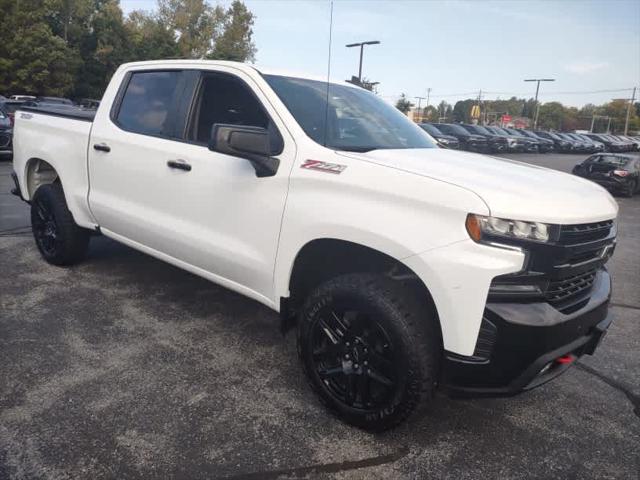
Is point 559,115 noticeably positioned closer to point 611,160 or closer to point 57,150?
point 611,160

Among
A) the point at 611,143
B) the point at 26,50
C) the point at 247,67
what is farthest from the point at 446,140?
the point at 611,143

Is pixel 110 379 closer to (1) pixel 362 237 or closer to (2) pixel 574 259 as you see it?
(1) pixel 362 237

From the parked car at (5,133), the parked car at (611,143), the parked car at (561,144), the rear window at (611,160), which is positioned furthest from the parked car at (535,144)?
the parked car at (5,133)

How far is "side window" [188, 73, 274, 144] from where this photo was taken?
10.9 ft

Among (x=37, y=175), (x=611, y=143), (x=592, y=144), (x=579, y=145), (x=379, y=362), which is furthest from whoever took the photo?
(x=611, y=143)

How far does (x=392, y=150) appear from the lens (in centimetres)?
309

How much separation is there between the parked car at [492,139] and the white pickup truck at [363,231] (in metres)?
26.7

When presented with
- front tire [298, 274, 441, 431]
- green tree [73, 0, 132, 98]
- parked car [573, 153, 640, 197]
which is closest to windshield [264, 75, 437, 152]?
front tire [298, 274, 441, 431]

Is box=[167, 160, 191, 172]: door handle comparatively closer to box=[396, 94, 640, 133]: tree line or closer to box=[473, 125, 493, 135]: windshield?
box=[473, 125, 493, 135]: windshield

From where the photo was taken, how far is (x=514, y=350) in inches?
87.6

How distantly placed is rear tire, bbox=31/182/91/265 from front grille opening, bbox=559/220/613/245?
4.05 meters

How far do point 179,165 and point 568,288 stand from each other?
2402mm

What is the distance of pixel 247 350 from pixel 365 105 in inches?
75.0

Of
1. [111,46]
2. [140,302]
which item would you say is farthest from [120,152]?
[111,46]
